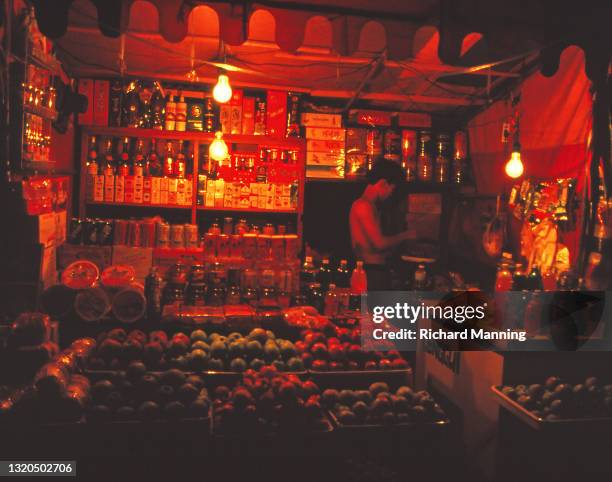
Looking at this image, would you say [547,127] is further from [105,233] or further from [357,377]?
[105,233]

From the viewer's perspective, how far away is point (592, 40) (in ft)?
11.6

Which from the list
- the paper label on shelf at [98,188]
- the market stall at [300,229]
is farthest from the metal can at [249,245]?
the paper label on shelf at [98,188]

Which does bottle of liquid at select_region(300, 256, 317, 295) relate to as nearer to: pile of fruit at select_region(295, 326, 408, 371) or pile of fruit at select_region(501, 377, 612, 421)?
pile of fruit at select_region(295, 326, 408, 371)

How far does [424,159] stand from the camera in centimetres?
678

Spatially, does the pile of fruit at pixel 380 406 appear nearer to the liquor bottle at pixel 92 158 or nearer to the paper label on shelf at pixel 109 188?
the paper label on shelf at pixel 109 188

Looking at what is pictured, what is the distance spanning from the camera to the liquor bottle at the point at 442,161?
6816 millimetres

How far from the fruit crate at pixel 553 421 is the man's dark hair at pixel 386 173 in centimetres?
346

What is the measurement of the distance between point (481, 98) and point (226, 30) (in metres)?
3.89

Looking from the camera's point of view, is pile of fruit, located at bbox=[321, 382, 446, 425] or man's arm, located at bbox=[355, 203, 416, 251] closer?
pile of fruit, located at bbox=[321, 382, 446, 425]

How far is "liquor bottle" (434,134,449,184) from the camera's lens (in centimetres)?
682

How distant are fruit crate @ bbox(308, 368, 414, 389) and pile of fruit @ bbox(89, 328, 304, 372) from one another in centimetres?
14

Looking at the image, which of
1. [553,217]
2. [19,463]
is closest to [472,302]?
[553,217]

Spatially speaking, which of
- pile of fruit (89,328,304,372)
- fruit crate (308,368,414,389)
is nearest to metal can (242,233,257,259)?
pile of fruit (89,328,304,372)

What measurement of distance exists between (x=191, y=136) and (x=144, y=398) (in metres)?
3.59
